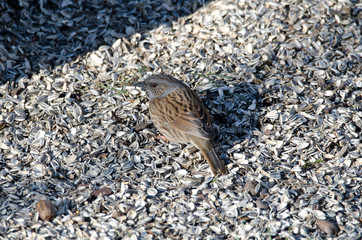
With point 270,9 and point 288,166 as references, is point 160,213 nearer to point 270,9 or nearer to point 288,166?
point 288,166

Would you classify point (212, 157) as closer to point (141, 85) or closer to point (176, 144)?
point (176, 144)

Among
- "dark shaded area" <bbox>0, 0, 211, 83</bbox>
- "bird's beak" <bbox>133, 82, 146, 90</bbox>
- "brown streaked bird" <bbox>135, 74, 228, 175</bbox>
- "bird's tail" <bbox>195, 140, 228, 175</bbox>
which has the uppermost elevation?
"dark shaded area" <bbox>0, 0, 211, 83</bbox>

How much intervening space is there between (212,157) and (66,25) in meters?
3.07

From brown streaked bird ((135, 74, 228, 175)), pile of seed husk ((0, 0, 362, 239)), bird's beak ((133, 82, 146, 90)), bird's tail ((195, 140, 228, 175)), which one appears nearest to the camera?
pile of seed husk ((0, 0, 362, 239))

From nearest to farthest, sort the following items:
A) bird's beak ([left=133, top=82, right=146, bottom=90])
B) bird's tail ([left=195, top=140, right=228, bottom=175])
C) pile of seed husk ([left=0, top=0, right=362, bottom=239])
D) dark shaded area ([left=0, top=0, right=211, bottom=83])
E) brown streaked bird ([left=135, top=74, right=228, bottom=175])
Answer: pile of seed husk ([left=0, top=0, right=362, bottom=239]) < bird's tail ([left=195, top=140, right=228, bottom=175]) < brown streaked bird ([left=135, top=74, right=228, bottom=175]) < bird's beak ([left=133, top=82, right=146, bottom=90]) < dark shaded area ([left=0, top=0, right=211, bottom=83])

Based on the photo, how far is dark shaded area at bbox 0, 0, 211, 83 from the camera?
6320 millimetres

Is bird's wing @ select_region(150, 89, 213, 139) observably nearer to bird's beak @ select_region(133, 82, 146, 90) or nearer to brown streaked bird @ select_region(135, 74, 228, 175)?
brown streaked bird @ select_region(135, 74, 228, 175)

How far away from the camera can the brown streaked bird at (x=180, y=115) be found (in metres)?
5.07

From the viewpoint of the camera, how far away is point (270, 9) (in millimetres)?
6625

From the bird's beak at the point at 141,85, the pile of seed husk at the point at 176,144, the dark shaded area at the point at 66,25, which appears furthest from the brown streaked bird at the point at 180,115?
the dark shaded area at the point at 66,25

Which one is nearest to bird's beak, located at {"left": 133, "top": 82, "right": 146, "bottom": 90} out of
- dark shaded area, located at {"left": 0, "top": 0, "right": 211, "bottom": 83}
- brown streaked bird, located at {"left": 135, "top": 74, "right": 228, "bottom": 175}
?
brown streaked bird, located at {"left": 135, "top": 74, "right": 228, "bottom": 175}

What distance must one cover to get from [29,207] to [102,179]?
0.77 m

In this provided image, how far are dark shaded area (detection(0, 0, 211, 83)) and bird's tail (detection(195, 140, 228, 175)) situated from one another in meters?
2.23

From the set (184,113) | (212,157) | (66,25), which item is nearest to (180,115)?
(184,113)
